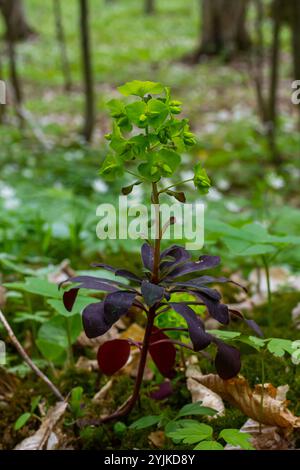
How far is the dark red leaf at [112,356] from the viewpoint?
4.26 ft

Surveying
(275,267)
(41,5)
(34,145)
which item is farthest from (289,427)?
(41,5)

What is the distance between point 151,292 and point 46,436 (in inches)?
22.0

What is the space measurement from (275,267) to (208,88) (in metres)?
8.49

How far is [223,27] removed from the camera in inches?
499

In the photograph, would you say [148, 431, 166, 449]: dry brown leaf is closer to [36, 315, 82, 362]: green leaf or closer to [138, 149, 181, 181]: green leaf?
[36, 315, 82, 362]: green leaf

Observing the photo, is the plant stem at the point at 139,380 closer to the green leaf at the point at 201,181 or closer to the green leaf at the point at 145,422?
the green leaf at the point at 145,422

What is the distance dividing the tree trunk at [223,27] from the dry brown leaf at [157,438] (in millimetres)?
11949

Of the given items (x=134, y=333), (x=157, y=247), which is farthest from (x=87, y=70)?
(x=157, y=247)

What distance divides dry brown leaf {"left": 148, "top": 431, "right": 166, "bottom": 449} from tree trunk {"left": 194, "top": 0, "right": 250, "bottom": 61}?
470 inches

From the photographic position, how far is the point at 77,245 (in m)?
2.84

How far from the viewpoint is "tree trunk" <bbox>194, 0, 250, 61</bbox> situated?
40.9 ft
